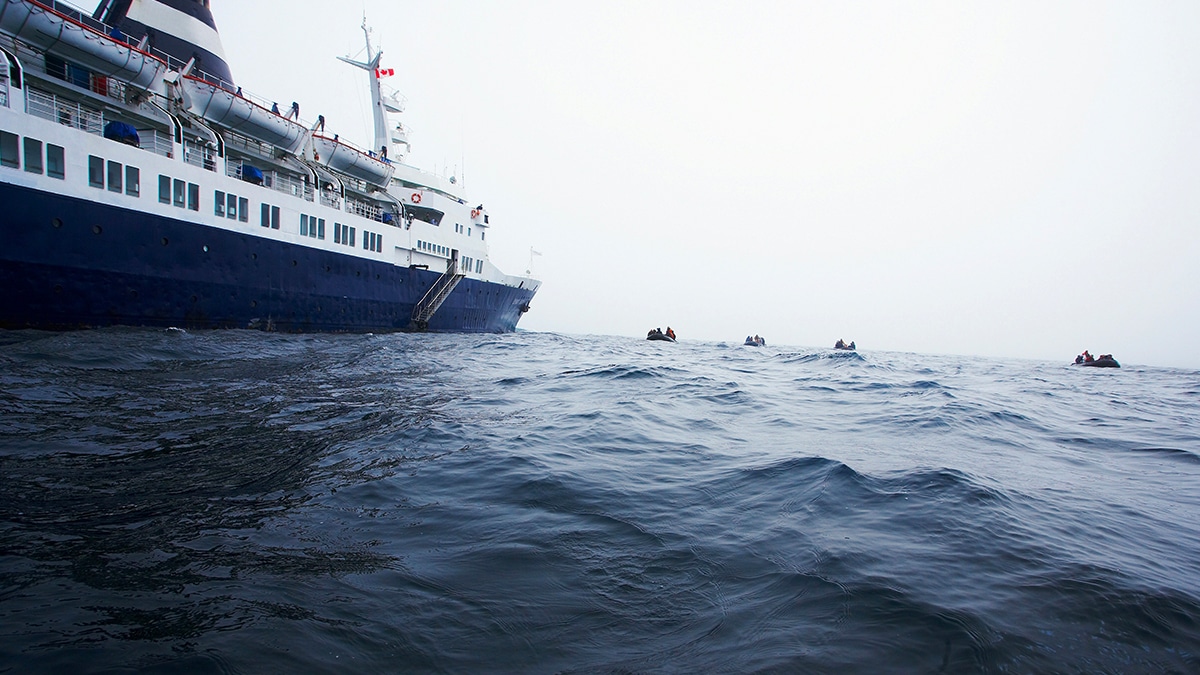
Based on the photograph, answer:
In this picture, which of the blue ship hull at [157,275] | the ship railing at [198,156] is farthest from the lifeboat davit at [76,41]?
the blue ship hull at [157,275]

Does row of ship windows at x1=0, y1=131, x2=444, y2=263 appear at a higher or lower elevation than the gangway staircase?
higher

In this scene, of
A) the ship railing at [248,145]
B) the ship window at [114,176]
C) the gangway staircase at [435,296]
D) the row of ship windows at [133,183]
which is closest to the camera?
the row of ship windows at [133,183]

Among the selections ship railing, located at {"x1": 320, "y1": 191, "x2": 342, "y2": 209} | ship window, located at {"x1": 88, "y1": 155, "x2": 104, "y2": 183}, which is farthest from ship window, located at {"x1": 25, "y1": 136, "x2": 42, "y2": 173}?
ship railing, located at {"x1": 320, "y1": 191, "x2": 342, "y2": 209}

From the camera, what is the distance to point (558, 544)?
3975mm

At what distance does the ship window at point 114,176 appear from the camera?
17984mm

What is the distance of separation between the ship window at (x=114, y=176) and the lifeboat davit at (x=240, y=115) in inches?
244

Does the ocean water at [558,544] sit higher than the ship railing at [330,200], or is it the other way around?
the ship railing at [330,200]

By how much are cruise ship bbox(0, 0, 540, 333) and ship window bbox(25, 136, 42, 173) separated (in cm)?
4

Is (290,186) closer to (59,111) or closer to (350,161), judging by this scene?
(350,161)

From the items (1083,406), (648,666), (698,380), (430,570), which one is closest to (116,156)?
(698,380)

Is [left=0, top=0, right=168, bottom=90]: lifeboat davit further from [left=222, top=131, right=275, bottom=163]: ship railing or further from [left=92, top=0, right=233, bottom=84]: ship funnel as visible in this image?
[left=222, top=131, right=275, bottom=163]: ship railing

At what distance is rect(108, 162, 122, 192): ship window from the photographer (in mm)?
17984

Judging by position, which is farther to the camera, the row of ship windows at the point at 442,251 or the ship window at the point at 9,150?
the row of ship windows at the point at 442,251

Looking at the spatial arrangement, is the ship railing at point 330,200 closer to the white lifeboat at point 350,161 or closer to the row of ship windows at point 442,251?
the white lifeboat at point 350,161
